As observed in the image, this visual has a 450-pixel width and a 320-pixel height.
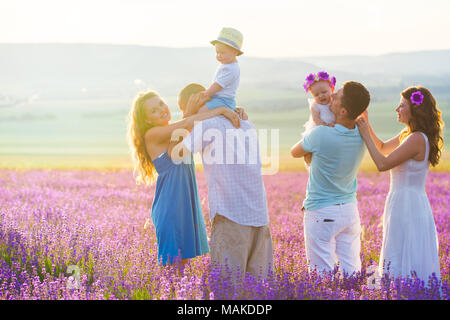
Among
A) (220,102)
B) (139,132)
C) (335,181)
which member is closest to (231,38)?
(220,102)

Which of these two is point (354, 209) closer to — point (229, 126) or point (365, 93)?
point (365, 93)

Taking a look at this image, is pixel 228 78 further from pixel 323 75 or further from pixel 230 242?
pixel 230 242

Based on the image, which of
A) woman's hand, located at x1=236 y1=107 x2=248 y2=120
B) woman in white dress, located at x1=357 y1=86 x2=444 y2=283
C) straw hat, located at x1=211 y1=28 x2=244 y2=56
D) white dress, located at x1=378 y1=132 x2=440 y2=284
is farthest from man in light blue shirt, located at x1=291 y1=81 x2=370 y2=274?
straw hat, located at x1=211 y1=28 x2=244 y2=56

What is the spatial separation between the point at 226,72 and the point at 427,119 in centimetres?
174

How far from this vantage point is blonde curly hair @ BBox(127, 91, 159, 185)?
4.04m

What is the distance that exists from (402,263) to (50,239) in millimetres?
3266

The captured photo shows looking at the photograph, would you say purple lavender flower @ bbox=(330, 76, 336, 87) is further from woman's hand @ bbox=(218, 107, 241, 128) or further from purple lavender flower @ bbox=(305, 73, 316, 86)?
woman's hand @ bbox=(218, 107, 241, 128)

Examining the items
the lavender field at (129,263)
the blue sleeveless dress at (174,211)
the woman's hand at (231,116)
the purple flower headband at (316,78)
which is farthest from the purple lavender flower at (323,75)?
the lavender field at (129,263)

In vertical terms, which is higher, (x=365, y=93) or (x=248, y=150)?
(x=365, y=93)

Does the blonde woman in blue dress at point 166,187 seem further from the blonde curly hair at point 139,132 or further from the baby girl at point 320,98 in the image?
the baby girl at point 320,98

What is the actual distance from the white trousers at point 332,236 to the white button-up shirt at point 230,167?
0.60m

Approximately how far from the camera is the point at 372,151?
3805 mm

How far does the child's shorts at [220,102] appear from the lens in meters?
3.63
